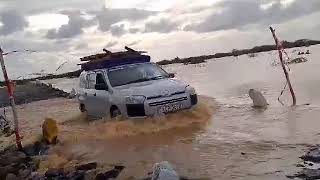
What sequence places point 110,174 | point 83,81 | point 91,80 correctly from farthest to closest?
1. point 83,81
2. point 91,80
3. point 110,174

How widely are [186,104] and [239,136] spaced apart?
2.44 meters

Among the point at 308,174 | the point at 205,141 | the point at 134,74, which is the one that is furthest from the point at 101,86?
the point at 308,174

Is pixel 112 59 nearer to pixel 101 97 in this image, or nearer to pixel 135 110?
pixel 101 97

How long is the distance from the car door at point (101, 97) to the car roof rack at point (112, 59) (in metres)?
0.41

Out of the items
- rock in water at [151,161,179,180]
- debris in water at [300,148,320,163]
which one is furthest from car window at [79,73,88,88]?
rock in water at [151,161,179,180]

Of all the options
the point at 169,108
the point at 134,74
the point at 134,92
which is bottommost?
the point at 169,108

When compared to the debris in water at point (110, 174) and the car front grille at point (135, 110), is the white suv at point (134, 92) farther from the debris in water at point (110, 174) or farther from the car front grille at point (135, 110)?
the debris in water at point (110, 174)

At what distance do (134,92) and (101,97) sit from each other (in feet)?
5.69

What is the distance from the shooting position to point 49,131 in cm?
1336

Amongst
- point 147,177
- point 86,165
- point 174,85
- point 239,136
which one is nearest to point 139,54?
point 174,85

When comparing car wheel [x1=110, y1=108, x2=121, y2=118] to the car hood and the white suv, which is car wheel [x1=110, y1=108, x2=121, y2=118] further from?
the car hood

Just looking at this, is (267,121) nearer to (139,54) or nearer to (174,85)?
(174,85)

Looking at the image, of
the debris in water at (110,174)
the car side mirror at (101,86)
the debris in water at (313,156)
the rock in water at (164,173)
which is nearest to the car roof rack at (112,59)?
the car side mirror at (101,86)

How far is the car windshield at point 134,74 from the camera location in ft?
48.4
